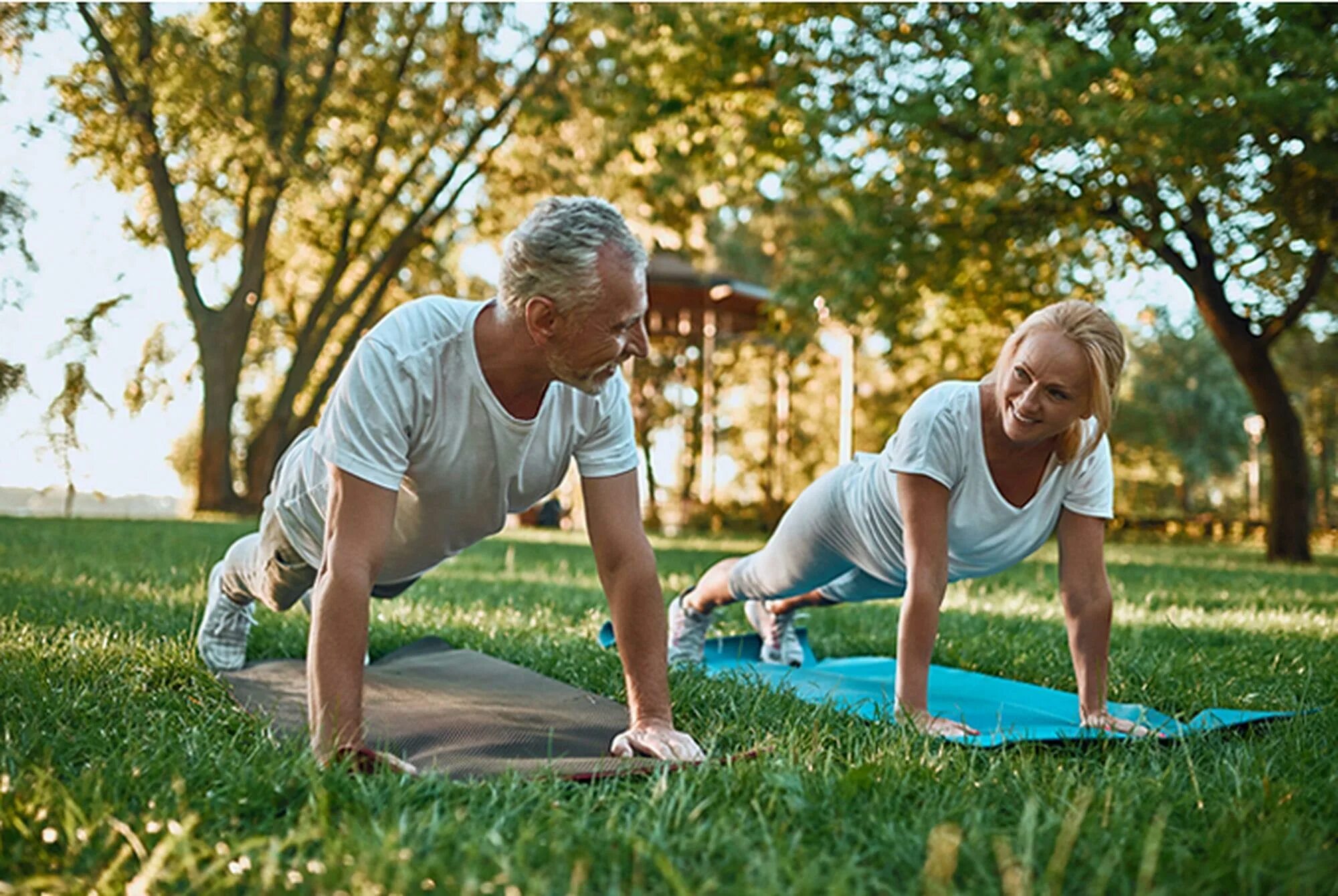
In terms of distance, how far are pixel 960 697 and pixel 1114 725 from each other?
912 millimetres

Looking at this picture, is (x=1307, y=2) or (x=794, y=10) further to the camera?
(x=794, y=10)

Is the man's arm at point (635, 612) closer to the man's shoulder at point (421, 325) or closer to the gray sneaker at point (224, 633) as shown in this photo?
the man's shoulder at point (421, 325)

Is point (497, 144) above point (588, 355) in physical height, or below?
above

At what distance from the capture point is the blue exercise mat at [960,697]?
3094 mm

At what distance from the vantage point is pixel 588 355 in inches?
108

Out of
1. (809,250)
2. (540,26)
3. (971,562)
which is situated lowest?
(971,562)

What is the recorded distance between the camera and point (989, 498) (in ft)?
11.7

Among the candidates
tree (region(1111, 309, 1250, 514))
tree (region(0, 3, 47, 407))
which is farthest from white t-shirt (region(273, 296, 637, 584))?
tree (region(1111, 309, 1250, 514))

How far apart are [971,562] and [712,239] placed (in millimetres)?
28337

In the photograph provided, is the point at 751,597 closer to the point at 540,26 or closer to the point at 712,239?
the point at 540,26

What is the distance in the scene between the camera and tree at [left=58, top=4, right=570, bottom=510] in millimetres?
15914

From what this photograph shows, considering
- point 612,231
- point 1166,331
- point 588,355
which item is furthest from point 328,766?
point 1166,331

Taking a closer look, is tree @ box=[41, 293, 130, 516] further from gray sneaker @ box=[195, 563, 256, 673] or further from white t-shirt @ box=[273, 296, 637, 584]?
white t-shirt @ box=[273, 296, 637, 584]

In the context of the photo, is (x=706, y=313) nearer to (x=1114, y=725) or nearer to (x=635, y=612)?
(x=1114, y=725)
